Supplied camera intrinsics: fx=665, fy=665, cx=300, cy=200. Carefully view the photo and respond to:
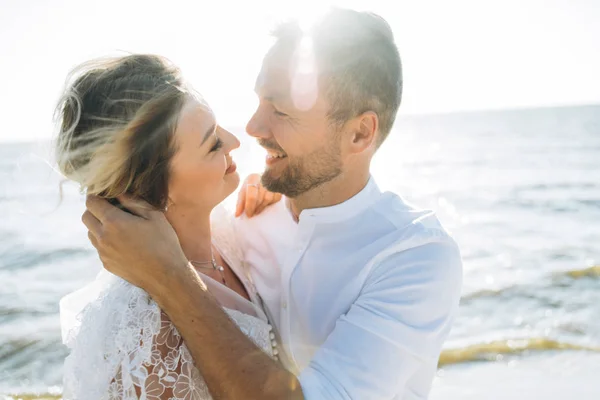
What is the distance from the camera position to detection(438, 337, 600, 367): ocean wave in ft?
24.6

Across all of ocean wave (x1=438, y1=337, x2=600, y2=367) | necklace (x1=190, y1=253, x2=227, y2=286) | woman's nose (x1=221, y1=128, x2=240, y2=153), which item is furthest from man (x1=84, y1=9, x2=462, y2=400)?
ocean wave (x1=438, y1=337, x2=600, y2=367)

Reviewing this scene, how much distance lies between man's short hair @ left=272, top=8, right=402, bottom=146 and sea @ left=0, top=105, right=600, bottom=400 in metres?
0.54

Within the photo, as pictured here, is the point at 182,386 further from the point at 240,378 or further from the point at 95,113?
the point at 95,113

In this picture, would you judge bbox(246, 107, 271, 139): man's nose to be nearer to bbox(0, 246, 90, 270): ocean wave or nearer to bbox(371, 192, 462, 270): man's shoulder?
bbox(371, 192, 462, 270): man's shoulder

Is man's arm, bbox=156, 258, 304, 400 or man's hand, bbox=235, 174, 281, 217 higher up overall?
man's arm, bbox=156, 258, 304, 400

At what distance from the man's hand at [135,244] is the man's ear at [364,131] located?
1.18m

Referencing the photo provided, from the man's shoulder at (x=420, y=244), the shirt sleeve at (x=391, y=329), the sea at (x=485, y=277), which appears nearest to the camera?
the shirt sleeve at (x=391, y=329)

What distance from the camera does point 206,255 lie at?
3123mm

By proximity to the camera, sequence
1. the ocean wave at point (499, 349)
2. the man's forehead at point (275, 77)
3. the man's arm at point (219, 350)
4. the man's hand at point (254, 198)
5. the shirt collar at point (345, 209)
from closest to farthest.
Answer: the man's arm at point (219, 350), the shirt collar at point (345, 209), the man's forehead at point (275, 77), the man's hand at point (254, 198), the ocean wave at point (499, 349)

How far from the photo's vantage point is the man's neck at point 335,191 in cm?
335

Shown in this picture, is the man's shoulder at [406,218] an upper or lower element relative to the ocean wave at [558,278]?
upper

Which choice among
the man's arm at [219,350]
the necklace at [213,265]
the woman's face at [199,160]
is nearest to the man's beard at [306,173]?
the woman's face at [199,160]

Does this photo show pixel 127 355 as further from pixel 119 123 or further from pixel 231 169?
pixel 231 169

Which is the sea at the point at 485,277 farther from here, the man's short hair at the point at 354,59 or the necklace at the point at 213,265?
the necklace at the point at 213,265
